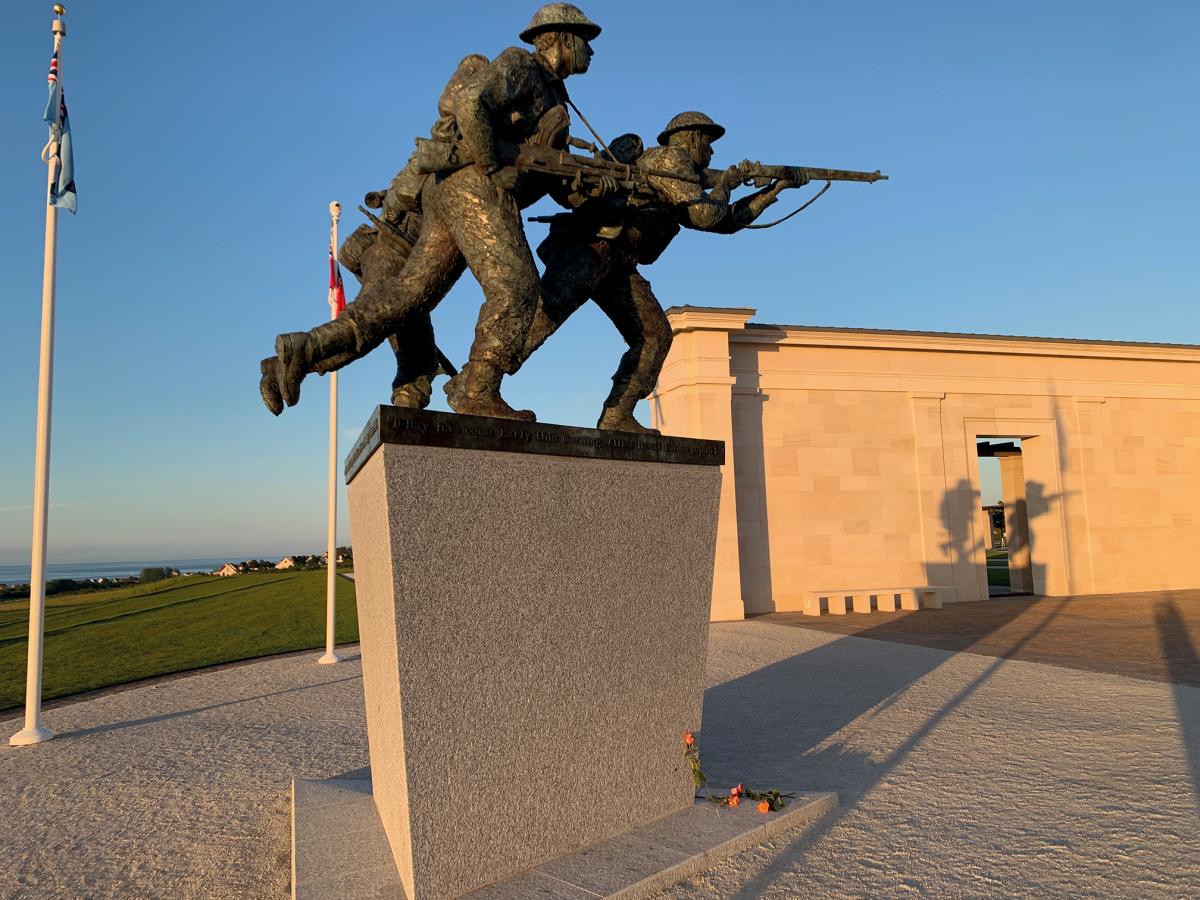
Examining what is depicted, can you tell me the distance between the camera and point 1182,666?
9148mm

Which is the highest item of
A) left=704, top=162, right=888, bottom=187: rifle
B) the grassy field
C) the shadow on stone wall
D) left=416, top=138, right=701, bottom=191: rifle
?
left=704, top=162, right=888, bottom=187: rifle

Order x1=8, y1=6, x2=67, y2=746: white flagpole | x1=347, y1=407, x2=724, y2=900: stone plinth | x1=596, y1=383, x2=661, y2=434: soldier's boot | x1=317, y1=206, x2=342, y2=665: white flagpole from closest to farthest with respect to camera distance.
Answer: x1=347, y1=407, x2=724, y2=900: stone plinth → x1=596, y1=383, x2=661, y2=434: soldier's boot → x1=8, y1=6, x2=67, y2=746: white flagpole → x1=317, y1=206, x2=342, y2=665: white flagpole

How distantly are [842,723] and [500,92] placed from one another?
19.1ft

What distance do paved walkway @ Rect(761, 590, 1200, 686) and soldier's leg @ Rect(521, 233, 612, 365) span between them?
7.82 metres

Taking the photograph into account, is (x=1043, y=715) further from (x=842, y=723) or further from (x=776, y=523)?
(x=776, y=523)

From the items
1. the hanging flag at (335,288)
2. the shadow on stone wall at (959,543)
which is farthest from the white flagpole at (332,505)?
the shadow on stone wall at (959,543)

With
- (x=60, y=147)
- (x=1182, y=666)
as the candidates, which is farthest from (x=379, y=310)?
(x=1182, y=666)

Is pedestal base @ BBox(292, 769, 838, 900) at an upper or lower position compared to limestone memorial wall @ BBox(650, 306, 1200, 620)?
lower

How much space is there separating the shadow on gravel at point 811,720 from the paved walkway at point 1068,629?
0.63m

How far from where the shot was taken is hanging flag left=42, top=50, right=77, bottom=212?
7672mm

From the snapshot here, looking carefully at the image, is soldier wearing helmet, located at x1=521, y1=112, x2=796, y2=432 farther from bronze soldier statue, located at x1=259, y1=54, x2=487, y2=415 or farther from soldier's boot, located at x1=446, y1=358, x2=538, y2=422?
bronze soldier statue, located at x1=259, y1=54, x2=487, y2=415

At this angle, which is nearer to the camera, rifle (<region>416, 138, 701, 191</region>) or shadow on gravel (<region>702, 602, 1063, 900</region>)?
rifle (<region>416, 138, 701, 191</region>)

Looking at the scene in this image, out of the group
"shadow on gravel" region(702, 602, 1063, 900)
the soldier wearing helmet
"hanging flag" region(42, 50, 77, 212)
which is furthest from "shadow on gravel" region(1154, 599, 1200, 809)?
"hanging flag" region(42, 50, 77, 212)

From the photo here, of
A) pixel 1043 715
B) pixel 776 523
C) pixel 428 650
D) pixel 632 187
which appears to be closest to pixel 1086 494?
pixel 776 523
